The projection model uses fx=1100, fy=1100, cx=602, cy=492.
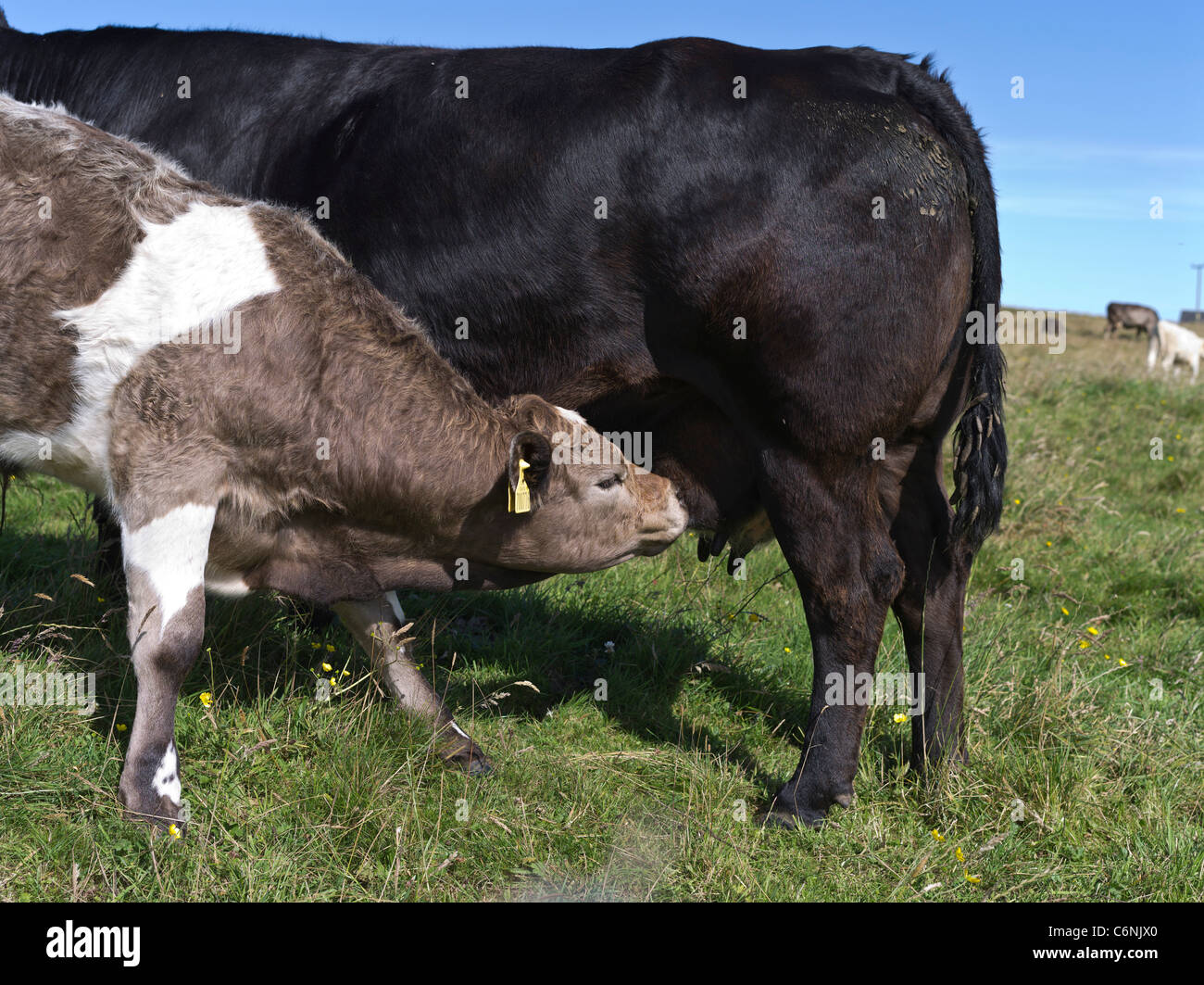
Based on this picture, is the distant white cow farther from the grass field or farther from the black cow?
the black cow

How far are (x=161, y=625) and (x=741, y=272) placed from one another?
7.29 feet

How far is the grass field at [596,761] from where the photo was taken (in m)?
3.32

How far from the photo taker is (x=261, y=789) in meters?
3.55

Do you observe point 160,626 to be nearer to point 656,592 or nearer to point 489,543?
point 489,543

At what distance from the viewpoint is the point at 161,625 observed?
133 inches

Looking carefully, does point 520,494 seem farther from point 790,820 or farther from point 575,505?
point 790,820

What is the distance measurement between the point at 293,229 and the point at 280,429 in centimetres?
74

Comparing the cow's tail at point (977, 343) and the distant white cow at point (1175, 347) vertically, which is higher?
the distant white cow at point (1175, 347)

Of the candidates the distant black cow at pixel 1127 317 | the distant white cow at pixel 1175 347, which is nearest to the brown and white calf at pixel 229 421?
the distant white cow at pixel 1175 347

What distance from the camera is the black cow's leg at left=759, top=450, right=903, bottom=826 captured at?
12.9ft

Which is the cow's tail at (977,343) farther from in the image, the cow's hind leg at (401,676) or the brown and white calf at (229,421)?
the cow's hind leg at (401,676)

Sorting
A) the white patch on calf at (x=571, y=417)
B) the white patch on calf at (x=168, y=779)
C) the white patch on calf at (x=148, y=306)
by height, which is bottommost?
the white patch on calf at (x=168, y=779)

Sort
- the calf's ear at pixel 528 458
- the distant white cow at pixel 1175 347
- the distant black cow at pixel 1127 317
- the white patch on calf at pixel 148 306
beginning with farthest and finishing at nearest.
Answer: the distant black cow at pixel 1127 317
the distant white cow at pixel 1175 347
the calf's ear at pixel 528 458
the white patch on calf at pixel 148 306

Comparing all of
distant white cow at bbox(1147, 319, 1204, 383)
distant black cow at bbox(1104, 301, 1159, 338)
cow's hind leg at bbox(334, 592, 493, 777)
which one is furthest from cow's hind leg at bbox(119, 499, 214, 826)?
distant black cow at bbox(1104, 301, 1159, 338)
